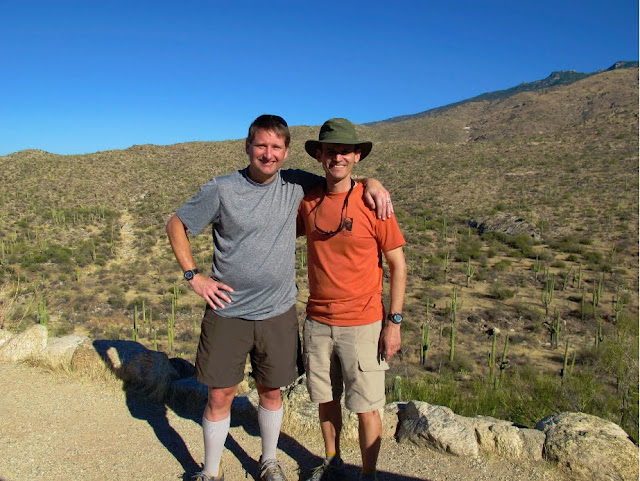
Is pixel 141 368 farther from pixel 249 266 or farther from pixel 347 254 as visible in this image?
pixel 347 254

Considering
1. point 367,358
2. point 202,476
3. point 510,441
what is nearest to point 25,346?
point 202,476

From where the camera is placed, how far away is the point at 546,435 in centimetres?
329

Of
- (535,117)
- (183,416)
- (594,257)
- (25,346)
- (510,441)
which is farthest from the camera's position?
(535,117)

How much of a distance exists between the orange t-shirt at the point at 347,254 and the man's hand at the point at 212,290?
1.65ft

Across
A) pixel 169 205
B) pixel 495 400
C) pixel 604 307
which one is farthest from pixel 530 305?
pixel 169 205

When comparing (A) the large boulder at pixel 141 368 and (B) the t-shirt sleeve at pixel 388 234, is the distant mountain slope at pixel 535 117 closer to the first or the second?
(A) the large boulder at pixel 141 368

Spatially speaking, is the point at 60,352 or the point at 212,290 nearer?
the point at 212,290

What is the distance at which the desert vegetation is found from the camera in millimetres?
7988

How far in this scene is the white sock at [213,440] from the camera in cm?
275

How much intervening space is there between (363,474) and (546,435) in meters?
1.40

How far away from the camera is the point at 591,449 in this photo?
9.96 ft

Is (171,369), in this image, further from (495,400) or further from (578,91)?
(578,91)

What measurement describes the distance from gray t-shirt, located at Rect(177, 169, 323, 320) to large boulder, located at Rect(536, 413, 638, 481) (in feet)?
7.02

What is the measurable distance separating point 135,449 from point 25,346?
2.35 m
